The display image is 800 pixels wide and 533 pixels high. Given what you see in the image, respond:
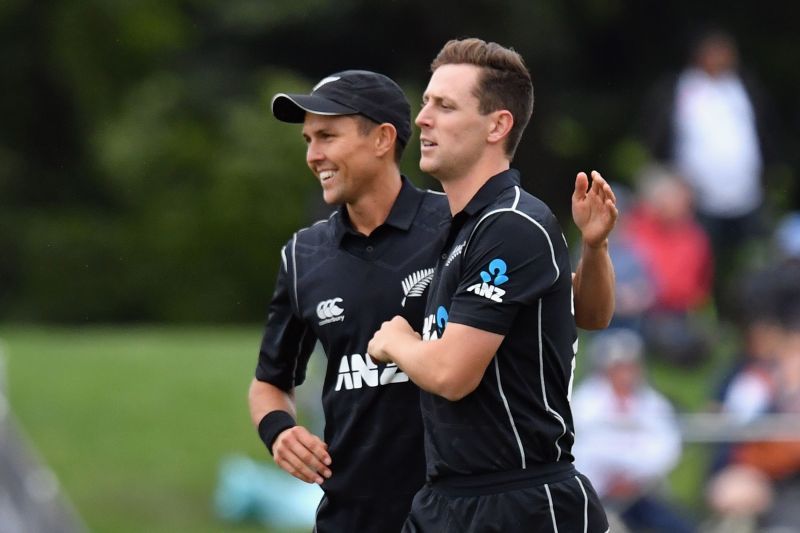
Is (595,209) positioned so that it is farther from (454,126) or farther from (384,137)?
(384,137)

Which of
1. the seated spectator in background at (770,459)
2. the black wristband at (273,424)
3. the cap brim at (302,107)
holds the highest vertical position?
the cap brim at (302,107)

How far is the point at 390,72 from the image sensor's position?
20.0 meters

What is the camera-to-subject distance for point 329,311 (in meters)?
5.25

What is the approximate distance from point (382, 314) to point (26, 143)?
788 inches

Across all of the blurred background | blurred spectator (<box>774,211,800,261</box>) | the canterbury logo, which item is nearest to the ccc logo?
the canterbury logo

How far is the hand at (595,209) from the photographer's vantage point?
15.4 feet

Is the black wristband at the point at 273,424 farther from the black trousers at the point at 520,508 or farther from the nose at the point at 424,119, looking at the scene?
the nose at the point at 424,119

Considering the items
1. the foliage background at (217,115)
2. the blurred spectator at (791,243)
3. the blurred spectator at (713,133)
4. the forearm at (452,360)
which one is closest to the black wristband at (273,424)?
the forearm at (452,360)

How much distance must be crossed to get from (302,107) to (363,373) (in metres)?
0.84

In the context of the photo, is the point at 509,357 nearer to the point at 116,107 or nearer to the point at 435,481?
the point at 435,481

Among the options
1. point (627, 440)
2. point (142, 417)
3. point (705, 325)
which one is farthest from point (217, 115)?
point (627, 440)

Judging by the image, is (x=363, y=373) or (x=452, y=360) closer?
(x=452, y=360)

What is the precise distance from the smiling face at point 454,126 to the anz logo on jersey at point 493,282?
34cm

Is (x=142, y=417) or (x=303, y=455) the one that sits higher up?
(x=303, y=455)
